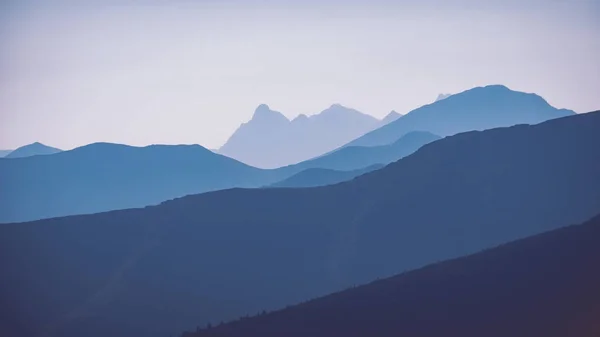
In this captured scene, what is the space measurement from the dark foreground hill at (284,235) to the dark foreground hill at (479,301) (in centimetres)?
2041

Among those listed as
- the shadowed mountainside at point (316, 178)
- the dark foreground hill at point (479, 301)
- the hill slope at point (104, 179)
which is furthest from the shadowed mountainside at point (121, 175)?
the dark foreground hill at point (479, 301)

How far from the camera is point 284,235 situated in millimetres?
70562

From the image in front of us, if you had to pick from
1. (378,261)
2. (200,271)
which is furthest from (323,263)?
(200,271)

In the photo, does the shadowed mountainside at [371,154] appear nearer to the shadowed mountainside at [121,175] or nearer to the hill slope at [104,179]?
the shadowed mountainside at [121,175]

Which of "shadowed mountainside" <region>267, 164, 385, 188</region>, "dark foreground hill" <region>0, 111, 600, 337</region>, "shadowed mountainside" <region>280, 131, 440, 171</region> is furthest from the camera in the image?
"shadowed mountainside" <region>280, 131, 440, 171</region>

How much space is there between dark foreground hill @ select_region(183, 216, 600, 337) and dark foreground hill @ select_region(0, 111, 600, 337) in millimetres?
20410

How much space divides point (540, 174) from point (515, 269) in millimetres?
31532

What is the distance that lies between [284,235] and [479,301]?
1431 inches

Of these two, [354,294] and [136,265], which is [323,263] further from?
[354,294]

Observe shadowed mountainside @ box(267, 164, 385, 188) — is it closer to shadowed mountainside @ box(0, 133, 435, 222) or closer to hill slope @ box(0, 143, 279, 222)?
shadowed mountainside @ box(0, 133, 435, 222)

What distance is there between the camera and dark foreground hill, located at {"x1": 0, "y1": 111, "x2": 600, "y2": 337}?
60.8 meters

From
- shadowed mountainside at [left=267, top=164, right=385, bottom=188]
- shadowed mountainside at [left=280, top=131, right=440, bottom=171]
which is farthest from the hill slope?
shadowed mountainside at [left=267, top=164, right=385, bottom=188]

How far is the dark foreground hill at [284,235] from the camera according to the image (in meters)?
60.8

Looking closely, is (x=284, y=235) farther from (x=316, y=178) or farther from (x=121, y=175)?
(x=121, y=175)
